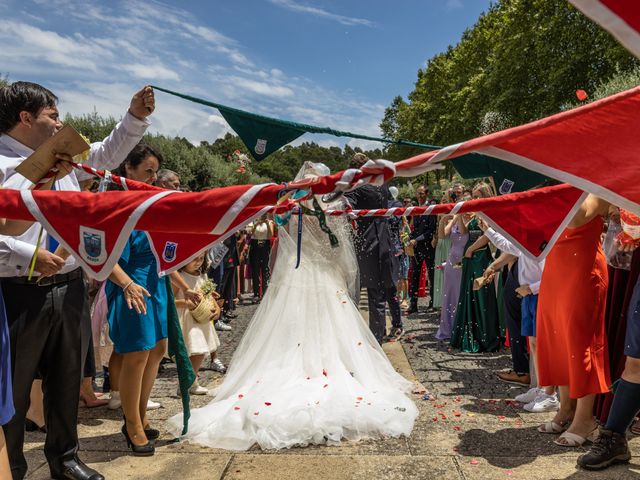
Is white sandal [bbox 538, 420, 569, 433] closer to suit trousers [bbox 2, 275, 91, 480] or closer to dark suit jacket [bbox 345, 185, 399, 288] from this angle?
dark suit jacket [bbox 345, 185, 399, 288]

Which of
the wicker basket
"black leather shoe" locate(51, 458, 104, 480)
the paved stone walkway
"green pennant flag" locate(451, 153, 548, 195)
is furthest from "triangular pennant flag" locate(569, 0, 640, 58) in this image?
the wicker basket

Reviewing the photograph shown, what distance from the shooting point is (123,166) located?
4199mm

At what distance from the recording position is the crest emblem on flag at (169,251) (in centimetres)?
289

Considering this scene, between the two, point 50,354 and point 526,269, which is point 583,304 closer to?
point 526,269

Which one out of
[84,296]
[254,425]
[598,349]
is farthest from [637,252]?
[84,296]

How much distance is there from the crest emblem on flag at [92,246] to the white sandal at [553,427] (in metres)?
3.56

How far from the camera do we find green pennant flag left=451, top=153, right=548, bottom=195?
265 centimetres

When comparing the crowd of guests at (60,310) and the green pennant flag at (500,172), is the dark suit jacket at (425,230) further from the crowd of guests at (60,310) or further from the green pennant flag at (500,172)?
the green pennant flag at (500,172)

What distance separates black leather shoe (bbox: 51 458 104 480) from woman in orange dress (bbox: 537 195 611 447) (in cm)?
322

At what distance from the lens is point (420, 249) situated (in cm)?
1066

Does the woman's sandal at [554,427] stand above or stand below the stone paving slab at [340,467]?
above

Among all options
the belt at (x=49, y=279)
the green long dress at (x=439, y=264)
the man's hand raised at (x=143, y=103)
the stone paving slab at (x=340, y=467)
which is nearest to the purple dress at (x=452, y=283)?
the green long dress at (x=439, y=264)

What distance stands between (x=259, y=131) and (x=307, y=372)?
2.35 metres

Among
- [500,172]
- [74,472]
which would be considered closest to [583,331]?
[500,172]
